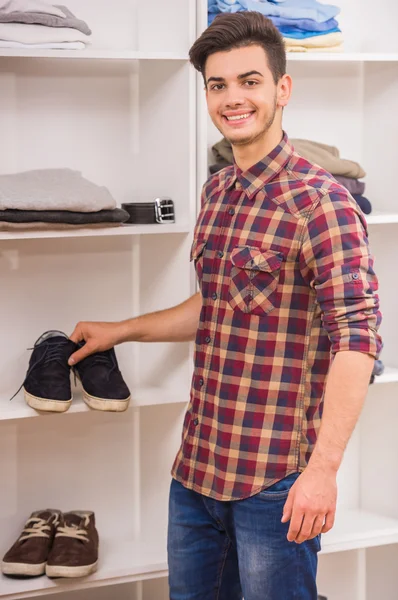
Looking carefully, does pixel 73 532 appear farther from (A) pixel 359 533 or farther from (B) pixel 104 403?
(A) pixel 359 533

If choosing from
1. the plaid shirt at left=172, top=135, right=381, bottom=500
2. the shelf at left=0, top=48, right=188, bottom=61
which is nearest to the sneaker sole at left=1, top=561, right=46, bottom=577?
the plaid shirt at left=172, top=135, right=381, bottom=500

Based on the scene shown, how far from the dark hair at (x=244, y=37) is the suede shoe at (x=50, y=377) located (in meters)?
0.83

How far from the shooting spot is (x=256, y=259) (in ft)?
5.51

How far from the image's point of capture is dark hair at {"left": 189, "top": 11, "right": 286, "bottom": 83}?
1692 mm

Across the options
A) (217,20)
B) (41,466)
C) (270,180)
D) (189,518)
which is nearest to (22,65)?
(217,20)

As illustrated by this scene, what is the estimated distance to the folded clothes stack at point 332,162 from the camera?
237 centimetres

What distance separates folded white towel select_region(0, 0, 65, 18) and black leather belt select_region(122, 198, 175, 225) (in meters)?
0.50

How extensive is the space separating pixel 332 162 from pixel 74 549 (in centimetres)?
122

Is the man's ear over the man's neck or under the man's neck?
over

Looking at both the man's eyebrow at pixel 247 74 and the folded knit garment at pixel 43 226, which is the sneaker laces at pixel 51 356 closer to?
the folded knit garment at pixel 43 226

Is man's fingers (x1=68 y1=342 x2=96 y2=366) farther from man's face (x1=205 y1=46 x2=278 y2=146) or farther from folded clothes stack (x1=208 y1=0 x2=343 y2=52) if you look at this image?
folded clothes stack (x1=208 y1=0 x2=343 y2=52)

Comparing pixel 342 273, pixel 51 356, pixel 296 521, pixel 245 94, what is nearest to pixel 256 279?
pixel 342 273

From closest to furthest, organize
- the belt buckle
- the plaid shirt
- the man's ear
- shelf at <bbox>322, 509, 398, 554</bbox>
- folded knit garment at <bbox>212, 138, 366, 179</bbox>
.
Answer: the plaid shirt → the man's ear → the belt buckle → folded knit garment at <bbox>212, 138, 366, 179</bbox> → shelf at <bbox>322, 509, 398, 554</bbox>

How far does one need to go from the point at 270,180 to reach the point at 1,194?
0.69 metres
